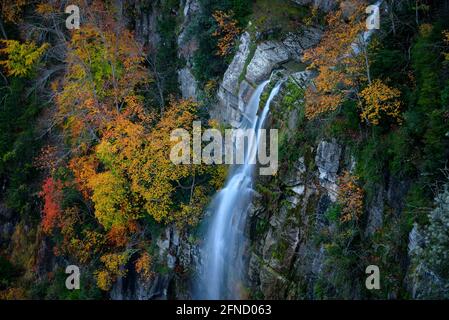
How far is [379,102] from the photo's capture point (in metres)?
14.1

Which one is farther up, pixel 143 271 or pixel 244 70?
pixel 244 70

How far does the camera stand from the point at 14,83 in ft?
91.3

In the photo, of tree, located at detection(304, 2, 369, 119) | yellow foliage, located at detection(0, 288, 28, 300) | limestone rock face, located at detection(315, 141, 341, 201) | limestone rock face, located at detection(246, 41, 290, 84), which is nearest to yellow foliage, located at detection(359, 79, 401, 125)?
tree, located at detection(304, 2, 369, 119)

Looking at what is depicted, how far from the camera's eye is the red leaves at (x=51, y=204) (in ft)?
76.0

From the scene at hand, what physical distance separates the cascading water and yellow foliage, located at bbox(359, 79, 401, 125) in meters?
4.20

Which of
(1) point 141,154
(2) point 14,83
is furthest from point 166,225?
(2) point 14,83

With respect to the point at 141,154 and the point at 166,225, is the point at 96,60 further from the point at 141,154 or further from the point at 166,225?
the point at 166,225

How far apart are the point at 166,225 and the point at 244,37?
8690 mm

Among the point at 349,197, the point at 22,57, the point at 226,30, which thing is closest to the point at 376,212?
the point at 349,197

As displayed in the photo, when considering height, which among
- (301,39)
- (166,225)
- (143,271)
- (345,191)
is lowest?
(143,271)

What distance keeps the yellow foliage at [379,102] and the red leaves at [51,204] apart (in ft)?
50.8

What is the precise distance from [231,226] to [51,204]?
10.6 meters
